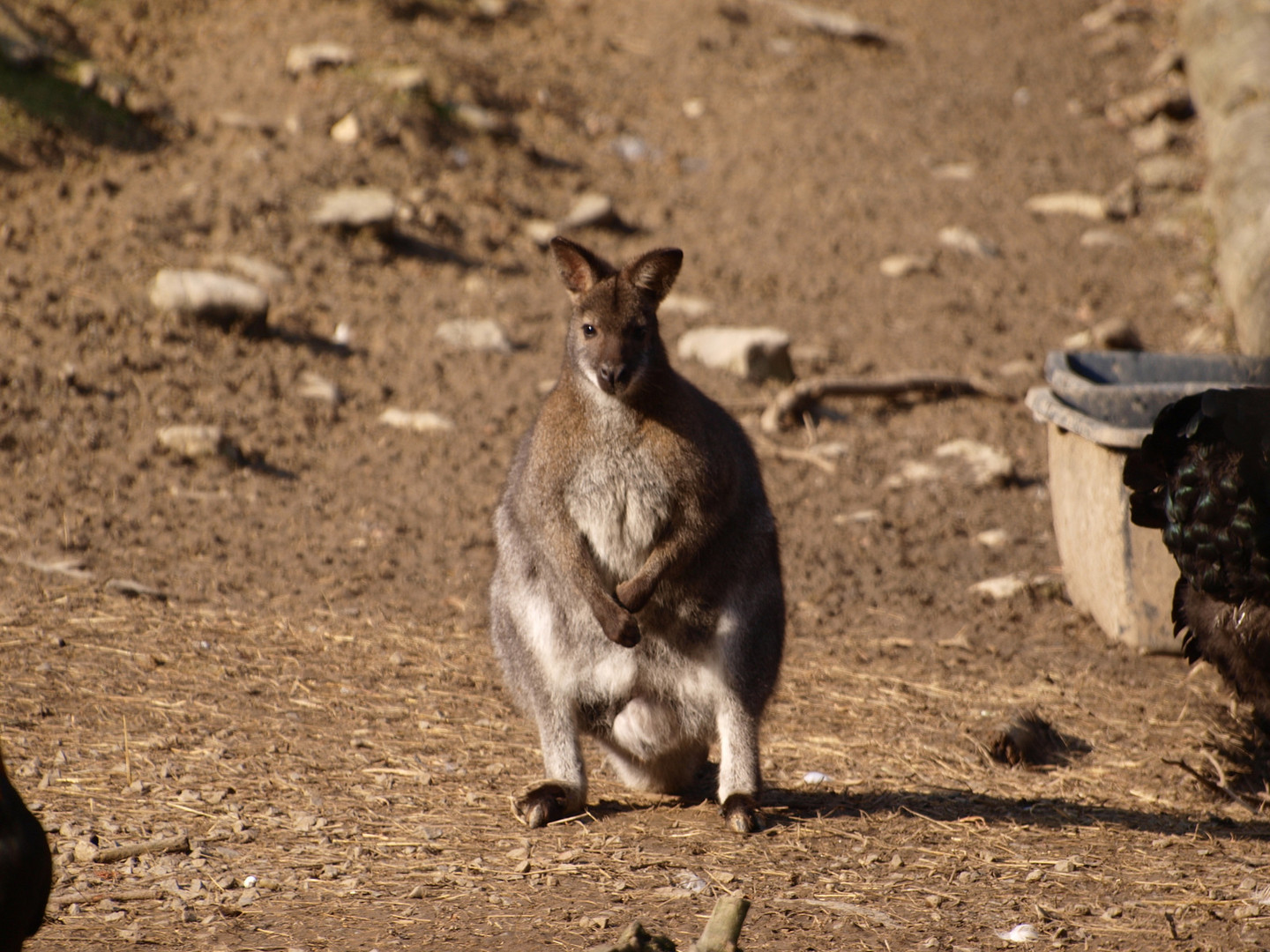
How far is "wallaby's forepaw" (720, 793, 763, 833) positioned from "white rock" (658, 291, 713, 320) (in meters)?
5.01

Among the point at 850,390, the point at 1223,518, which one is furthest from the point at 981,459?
the point at 1223,518

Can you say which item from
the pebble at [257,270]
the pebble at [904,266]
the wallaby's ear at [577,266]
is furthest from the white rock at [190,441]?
the pebble at [904,266]

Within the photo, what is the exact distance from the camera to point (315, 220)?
8281 millimetres

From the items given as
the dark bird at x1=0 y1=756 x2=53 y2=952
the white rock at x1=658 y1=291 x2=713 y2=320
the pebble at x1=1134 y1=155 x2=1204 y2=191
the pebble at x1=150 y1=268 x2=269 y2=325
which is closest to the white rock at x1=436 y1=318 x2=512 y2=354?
the pebble at x1=150 y1=268 x2=269 y2=325

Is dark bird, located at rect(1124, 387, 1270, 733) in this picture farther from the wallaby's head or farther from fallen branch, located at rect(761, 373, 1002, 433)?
fallen branch, located at rect(761, 373, 1002, 433)

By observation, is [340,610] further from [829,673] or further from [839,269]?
[839,269]

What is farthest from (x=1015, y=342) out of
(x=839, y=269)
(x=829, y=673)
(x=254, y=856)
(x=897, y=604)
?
(x=254, y=856)

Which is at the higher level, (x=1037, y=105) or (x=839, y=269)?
(x=1037, y=105)

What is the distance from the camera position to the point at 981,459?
7363 mm

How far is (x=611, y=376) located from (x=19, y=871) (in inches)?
78.7

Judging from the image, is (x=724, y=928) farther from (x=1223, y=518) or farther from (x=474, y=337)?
(x=474, y=337)

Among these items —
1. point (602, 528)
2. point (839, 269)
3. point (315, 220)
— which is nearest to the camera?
point (602, 528)

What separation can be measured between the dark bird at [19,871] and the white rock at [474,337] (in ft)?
18.3

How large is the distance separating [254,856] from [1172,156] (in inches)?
399
